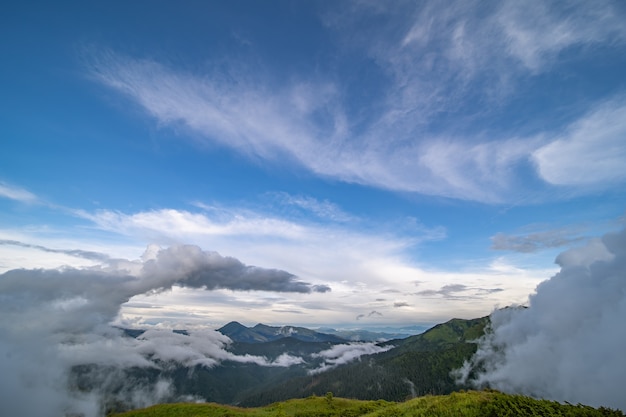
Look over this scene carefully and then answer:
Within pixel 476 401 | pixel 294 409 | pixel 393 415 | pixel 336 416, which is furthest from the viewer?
pixel 294 409

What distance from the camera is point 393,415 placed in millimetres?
30422

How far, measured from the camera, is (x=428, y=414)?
2650 cm

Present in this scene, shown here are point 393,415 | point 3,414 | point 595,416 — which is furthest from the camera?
point 3,414

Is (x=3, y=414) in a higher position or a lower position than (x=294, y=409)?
lower

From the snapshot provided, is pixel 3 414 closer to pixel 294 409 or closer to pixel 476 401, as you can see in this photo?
pixel 294 409

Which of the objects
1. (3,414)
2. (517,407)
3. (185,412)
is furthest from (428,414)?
(3,414)

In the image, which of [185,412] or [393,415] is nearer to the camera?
[393,415]

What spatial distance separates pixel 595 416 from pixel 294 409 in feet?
161

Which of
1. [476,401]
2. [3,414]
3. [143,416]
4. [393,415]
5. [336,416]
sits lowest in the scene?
[3,414]

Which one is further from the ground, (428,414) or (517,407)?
(517,407)

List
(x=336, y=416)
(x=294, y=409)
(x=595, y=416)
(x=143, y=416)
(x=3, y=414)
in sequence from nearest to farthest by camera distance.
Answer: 1. (x=595, y=416)
2. (x=336, y=416)
3. (x=143, y=416)
4. (x=294, y=409)
5. (x=3, y=414)

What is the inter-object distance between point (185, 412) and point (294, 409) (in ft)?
64.7

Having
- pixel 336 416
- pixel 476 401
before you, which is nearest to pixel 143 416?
pixel 336 416

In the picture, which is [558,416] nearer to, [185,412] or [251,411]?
[251,411]
